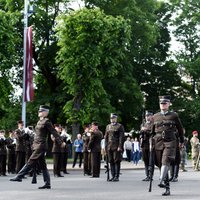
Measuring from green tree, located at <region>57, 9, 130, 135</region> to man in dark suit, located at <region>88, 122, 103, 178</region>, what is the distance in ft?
51.5

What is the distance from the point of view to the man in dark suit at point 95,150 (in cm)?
2083

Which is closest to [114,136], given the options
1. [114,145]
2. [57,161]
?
[114,145]

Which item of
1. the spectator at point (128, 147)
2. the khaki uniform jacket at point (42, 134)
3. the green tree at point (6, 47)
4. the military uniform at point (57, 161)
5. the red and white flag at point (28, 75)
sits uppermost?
the green tree at point (6, 47)

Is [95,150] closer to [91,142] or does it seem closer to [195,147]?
[91,142]

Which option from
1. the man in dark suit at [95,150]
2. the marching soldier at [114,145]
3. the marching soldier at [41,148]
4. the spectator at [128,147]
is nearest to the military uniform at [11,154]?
the man in dark suit at [95,150]

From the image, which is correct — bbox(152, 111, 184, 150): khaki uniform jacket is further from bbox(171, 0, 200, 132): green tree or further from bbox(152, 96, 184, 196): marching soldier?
bbox(171, 0, 200, 132): green tree

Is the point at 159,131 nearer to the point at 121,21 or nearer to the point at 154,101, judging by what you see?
the point at 121,21

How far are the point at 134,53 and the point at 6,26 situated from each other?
48.8ft

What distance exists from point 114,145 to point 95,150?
86.7 inches

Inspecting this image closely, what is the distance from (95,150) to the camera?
21078mm

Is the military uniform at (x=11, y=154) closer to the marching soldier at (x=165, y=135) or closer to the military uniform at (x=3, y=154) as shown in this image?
the military uniform at (x=3, y=154)

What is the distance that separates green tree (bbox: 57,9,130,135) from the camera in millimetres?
36938

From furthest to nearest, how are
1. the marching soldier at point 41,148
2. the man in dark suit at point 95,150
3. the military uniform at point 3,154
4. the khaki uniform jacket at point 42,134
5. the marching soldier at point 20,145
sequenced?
the military uniform at point 3,154 < the marching soldier at point 20,145 < the man in dark suit at point 95,150 < the khaki uniform jacket at point 42,134 < the marching soldier at point 41,148

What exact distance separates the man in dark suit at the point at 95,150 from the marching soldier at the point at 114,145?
1824mm
